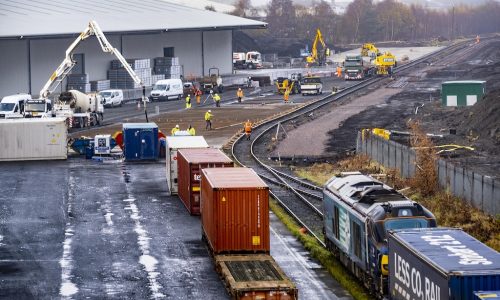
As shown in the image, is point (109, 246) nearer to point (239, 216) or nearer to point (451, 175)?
point (239, 216)

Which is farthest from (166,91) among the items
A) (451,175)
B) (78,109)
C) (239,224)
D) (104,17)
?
(239,224)

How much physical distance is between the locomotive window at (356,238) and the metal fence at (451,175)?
8.93 meters

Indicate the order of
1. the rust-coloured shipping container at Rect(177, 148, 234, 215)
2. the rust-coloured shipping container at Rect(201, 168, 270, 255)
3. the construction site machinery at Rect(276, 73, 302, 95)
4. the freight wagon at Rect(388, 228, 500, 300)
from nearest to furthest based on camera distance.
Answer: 1. the freight wagon at Rect(388, 228, 500, 300)
2. the rust-coloured shipping container at Rect(201, 168, 270, 255)
3. the rust-coloured shipping container at Rect(177, 148, 234, 215)
4. the construction site machinery at Rect(276, 73, 302, 95)

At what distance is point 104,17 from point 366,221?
289 feet

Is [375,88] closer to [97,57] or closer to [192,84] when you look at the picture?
[192,84]

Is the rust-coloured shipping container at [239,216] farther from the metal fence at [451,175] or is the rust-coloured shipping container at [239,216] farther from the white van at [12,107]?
the white van at [12,107]

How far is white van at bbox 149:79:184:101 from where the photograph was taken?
98.7 meters

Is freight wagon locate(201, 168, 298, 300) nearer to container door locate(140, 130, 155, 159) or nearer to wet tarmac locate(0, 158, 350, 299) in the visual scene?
wet tarmac locate(0, 158, 350, 299)

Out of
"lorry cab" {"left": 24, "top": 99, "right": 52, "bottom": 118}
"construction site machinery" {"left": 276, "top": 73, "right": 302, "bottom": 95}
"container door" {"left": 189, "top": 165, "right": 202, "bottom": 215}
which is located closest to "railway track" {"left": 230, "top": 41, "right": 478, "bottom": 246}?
"container door" {"left": 189, "top": 165, "right": 202, "bottom": 215}

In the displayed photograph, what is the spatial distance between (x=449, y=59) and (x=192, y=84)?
170ft

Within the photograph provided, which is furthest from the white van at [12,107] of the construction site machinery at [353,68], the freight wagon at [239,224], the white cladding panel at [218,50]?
the construction site machinery at [353,68]

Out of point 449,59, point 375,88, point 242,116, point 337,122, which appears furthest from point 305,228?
point 449,59

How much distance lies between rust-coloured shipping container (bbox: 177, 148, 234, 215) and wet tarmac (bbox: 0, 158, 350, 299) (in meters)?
0.67

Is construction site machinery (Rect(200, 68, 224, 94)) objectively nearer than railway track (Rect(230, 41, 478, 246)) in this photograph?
No
